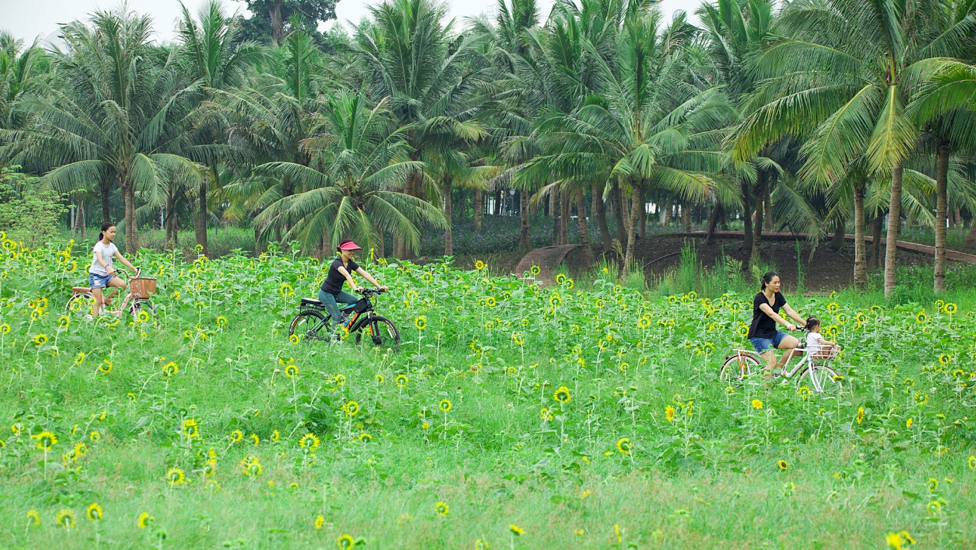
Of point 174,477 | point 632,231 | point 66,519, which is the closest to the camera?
point 66,519

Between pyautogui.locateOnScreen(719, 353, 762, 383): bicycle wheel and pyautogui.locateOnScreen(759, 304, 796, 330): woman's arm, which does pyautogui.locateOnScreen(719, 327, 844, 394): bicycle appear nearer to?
pyautogui.locateOnScreen(719, 353, 762, 383): bicycle wheel

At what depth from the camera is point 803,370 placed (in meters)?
7.78

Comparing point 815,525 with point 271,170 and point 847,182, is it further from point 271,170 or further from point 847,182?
point 271,170

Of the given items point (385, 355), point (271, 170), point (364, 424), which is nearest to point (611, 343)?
point (385, 355)

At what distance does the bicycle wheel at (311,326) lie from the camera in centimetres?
922

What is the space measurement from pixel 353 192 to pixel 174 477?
56.6ft

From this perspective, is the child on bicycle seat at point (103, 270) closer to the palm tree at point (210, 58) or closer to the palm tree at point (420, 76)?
the palm tree at point (420, 76)

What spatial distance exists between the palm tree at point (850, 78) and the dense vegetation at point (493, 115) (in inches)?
1.9

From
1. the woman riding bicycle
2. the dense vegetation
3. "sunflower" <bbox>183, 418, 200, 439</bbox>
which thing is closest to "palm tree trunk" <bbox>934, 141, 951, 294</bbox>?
the dense vegetation

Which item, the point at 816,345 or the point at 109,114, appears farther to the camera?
the point at 109,114

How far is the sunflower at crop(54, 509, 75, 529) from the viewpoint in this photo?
4215mm

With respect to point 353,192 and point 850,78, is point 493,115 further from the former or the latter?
point 850,78

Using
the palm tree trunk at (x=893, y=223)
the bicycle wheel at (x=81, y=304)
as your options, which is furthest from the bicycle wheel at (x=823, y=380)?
the palm tree trunk at (x=893, y=223)

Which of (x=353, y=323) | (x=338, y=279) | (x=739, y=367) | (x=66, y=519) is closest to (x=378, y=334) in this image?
(x=353, y=323)
